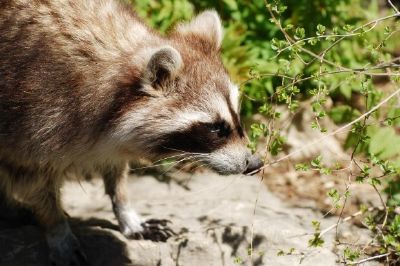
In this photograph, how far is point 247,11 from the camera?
20.6ft

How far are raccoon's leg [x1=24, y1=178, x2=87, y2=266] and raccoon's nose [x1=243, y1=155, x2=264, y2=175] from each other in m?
1.40

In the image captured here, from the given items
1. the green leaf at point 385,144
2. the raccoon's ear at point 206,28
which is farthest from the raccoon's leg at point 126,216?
the green leaf at point 385,144

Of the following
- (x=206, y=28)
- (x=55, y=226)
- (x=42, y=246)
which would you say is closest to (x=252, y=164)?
(x=206, y=28)

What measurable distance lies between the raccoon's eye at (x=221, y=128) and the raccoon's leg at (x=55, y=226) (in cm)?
128

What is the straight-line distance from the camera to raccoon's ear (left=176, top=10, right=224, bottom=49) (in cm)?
478

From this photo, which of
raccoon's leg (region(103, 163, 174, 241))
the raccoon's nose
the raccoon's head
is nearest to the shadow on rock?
raccoon's leg (region(103, 163, 174, 241))

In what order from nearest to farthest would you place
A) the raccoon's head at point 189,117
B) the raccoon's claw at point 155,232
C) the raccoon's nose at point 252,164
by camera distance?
the raccoon's head at point 189,117 < the raccoon's nose at point 252,164 < the raccoon's claw at point 155,232

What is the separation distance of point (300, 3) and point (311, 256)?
102 inches

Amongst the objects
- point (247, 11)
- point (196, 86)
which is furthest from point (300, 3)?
point (196, 86)

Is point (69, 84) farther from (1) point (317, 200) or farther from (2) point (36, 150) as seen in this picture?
(1) point (317, 200)

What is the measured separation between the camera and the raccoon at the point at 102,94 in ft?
14.2

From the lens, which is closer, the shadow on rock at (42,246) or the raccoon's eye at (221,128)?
the raccoon's eye at (221,128)

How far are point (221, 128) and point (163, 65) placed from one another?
0.58 meters

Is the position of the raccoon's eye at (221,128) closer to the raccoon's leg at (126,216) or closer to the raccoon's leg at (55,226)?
the raccoon's leg at (126,216)
